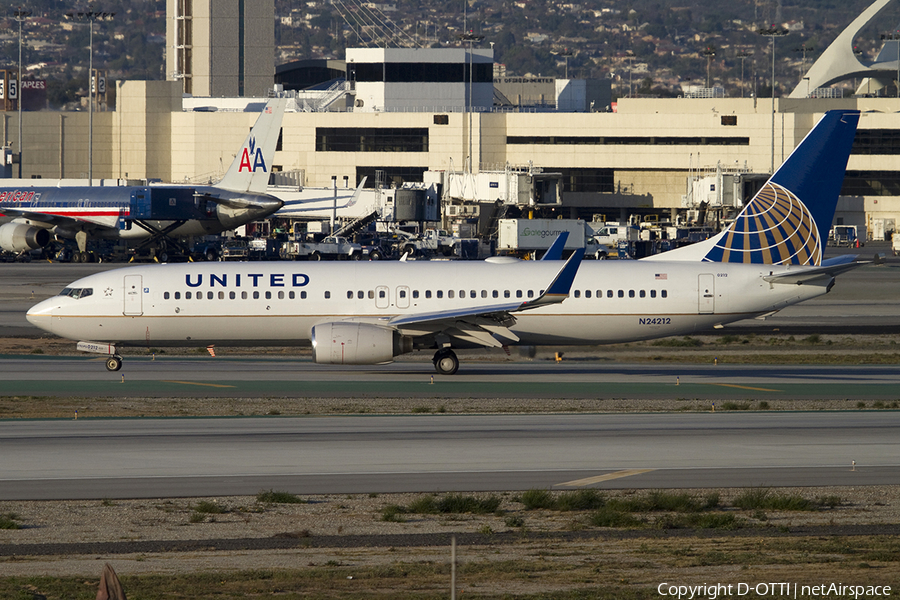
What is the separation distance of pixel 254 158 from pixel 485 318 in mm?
55740

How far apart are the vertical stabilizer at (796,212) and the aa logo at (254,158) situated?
5318cm

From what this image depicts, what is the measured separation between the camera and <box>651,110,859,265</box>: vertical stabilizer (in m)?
38.1

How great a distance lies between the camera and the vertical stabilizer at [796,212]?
125ft

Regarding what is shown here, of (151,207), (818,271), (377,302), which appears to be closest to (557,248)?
(377,302)

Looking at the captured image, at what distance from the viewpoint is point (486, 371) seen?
1480 inches

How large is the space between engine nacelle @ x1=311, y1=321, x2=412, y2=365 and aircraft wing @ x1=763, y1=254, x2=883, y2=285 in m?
12.6

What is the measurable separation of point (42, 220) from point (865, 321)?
63449 millimetres

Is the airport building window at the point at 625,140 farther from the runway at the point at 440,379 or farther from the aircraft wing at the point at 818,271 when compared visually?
the aircraft wing at the point at 818,271

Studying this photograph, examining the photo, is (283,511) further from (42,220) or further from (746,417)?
(42,220)

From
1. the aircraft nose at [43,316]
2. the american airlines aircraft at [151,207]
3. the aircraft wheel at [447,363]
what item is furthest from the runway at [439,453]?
the american airlines aircraft at [151,207]

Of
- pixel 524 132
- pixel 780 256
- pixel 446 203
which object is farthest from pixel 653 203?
pixel 780 256

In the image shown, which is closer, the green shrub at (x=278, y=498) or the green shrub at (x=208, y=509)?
the green shrub at (x=208, y=509)

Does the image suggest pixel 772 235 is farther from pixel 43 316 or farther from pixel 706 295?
pixel 43 316

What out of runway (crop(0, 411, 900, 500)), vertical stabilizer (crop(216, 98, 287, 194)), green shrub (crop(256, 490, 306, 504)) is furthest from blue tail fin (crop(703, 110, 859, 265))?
vertical stabilizer (crop(216, 98, 287, 194))
